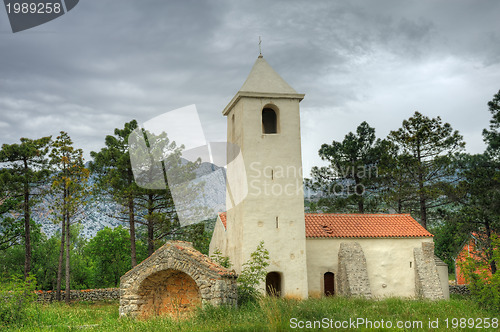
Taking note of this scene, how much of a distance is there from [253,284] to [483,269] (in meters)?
8.73

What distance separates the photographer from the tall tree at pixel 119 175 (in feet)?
88.5

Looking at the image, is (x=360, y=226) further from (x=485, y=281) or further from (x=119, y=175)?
(x=119, y=175)

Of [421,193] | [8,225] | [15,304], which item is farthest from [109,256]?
[15,304]

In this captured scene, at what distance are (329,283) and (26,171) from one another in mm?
19061

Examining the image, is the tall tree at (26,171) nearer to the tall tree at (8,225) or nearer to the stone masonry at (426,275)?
the tall tree at (8,225)

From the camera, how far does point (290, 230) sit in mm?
22312

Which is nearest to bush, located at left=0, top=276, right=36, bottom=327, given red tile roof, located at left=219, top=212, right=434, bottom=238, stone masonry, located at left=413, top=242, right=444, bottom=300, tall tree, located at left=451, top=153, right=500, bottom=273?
red tile roof, located at left=219, top=212, right=434, bottom=238

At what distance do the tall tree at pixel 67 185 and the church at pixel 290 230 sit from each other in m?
8.45

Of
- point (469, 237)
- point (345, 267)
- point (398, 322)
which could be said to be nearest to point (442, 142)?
point (469, 237)

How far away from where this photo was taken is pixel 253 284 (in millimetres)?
19375

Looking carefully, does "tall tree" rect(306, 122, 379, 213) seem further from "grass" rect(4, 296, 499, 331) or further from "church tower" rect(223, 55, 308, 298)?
"grass" rect(4, 296, 499, 331)

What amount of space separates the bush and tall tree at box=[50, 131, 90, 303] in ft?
38.9

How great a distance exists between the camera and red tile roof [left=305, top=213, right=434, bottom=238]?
25.0 meters

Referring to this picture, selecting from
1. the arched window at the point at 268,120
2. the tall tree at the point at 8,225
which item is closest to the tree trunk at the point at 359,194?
the arched window at the point at 268,120
